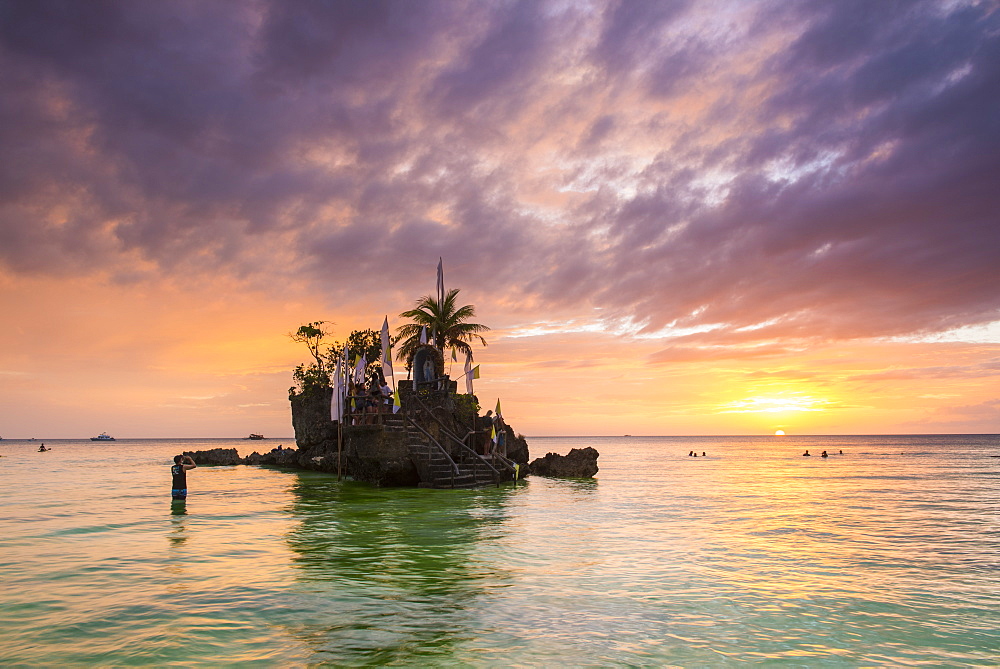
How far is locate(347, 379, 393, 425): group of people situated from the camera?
35156 millimetres

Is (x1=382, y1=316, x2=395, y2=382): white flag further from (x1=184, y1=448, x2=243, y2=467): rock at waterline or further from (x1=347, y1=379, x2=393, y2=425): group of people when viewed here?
(x1=184, y1=448, x2=243, y2=467): rock at waterline

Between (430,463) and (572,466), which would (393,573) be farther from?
(572,466)

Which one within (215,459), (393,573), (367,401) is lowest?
(215,459)

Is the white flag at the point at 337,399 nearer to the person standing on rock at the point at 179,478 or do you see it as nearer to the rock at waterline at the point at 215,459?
the person standing on rock at the point at 179,478

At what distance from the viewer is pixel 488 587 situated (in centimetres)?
1266

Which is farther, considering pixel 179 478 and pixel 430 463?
pixel 430 463

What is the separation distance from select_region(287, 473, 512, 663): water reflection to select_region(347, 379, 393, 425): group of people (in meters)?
7.92

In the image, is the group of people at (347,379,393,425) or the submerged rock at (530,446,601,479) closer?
the group of people at (347,379,393,425)

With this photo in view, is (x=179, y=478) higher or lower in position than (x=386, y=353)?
lower

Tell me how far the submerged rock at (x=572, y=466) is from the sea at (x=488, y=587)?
22.0 meters

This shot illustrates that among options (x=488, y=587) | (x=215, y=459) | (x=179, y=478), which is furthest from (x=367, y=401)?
(x=215, y=459)

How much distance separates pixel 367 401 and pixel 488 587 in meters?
27.9

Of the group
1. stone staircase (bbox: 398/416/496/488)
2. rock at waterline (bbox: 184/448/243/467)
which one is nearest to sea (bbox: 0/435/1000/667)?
stone staircase (bbox: 398/416/496/488)

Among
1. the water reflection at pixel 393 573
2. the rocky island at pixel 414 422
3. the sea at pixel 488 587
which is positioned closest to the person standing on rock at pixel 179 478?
the sea at pixel 488 587
